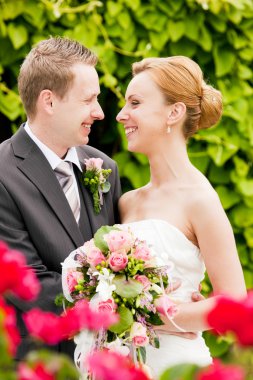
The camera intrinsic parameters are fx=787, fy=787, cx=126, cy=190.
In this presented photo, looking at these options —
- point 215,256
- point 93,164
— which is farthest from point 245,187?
point 215,256

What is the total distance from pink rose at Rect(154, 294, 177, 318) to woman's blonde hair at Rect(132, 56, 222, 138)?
1.20 meters

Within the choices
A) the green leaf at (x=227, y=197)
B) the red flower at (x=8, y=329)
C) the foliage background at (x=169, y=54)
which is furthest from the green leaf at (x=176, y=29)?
the red flower at (x=8, y=329)

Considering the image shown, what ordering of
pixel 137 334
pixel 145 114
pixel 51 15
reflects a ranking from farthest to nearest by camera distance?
pixel 51 15
pixel 145 114
pixel 137 334

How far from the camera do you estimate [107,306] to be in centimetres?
327

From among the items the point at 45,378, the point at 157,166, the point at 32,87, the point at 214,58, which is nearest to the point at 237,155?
→ the point at 214,58

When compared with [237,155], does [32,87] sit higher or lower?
higher

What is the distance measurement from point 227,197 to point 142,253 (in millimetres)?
2347

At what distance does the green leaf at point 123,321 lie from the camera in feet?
10.8

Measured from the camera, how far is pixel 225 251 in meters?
3.86

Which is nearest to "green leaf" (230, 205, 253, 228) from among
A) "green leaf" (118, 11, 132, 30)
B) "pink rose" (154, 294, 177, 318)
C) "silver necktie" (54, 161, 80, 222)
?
"green leaf" (118, 11, 132, 30)

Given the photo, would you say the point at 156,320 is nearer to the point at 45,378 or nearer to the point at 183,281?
the point at 183,281

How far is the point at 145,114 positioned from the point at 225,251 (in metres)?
0.85

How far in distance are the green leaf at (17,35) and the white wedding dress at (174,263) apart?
5.57ft

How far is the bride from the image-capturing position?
3.87 meters
